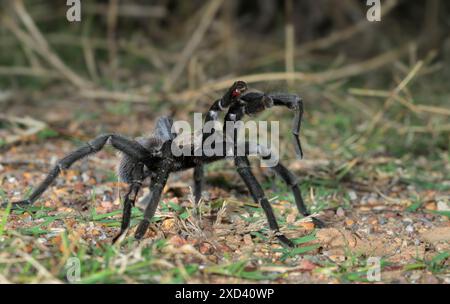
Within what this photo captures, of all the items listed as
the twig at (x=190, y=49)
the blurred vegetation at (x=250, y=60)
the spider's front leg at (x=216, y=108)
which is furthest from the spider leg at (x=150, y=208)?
the twig at (x=190, y=49)

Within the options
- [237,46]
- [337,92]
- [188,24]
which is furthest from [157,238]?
[188,24]

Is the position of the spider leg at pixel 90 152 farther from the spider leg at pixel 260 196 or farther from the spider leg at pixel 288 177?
the spider leg at pixel 288 177

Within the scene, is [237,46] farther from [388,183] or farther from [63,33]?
[388,183]

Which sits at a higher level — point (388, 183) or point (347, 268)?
point (388, 183)

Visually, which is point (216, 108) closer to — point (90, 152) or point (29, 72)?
point (90, 152)

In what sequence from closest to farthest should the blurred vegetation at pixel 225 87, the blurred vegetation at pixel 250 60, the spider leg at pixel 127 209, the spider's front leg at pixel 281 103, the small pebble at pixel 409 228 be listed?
the blurred vegetation at pixel 225 87 < the spider leg at pixel 127 209 < the spider's front leg at pixel 281 103 < the small pebble at pixel 409 228 < the blurred vegetation at pixel 250 60

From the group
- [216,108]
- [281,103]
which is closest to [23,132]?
[216,108]
